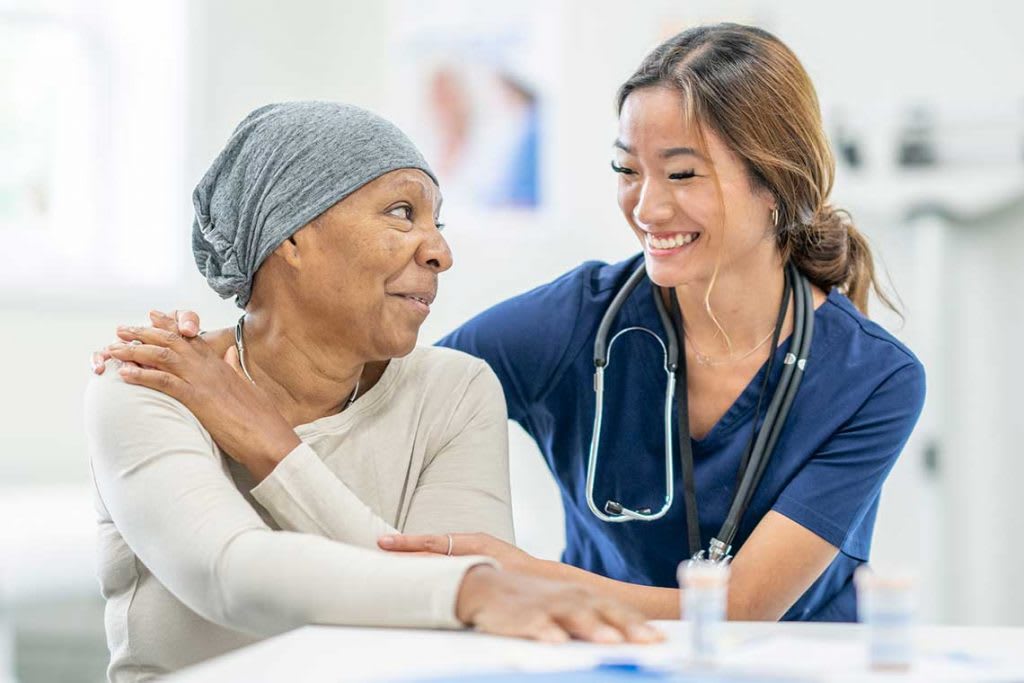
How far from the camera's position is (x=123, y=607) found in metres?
1.42

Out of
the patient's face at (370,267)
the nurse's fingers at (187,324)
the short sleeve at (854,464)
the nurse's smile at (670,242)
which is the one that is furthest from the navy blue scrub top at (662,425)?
the nurse's fingers at (187,324)

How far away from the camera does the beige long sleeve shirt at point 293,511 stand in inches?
47.1

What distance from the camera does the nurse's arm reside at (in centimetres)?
155

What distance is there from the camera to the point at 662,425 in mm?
1822

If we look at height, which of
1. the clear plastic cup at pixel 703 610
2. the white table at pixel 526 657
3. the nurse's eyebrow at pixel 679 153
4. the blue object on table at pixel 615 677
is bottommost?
the white table at pixel 526 657

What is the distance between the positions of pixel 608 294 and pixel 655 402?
0.58 ft

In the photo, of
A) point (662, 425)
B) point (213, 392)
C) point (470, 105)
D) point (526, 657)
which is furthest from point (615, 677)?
point (470, 105)

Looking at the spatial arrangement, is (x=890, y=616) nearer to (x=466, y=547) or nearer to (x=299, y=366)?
(x=466, y=547)

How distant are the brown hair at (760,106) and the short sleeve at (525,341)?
0.99 ft

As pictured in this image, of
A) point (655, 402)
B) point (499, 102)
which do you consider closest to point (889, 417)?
point (655, 402)

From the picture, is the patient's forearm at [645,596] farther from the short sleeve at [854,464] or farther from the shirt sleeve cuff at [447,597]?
the shirt sleeve cuff at [447,597]

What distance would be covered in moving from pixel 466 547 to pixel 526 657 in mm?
341

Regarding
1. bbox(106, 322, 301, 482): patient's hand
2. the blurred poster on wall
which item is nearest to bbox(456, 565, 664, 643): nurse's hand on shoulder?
bbox(106, 322, 301, 482): patient's hand

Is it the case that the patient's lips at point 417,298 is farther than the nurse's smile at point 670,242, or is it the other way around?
the nurse's smile at point 670,242
